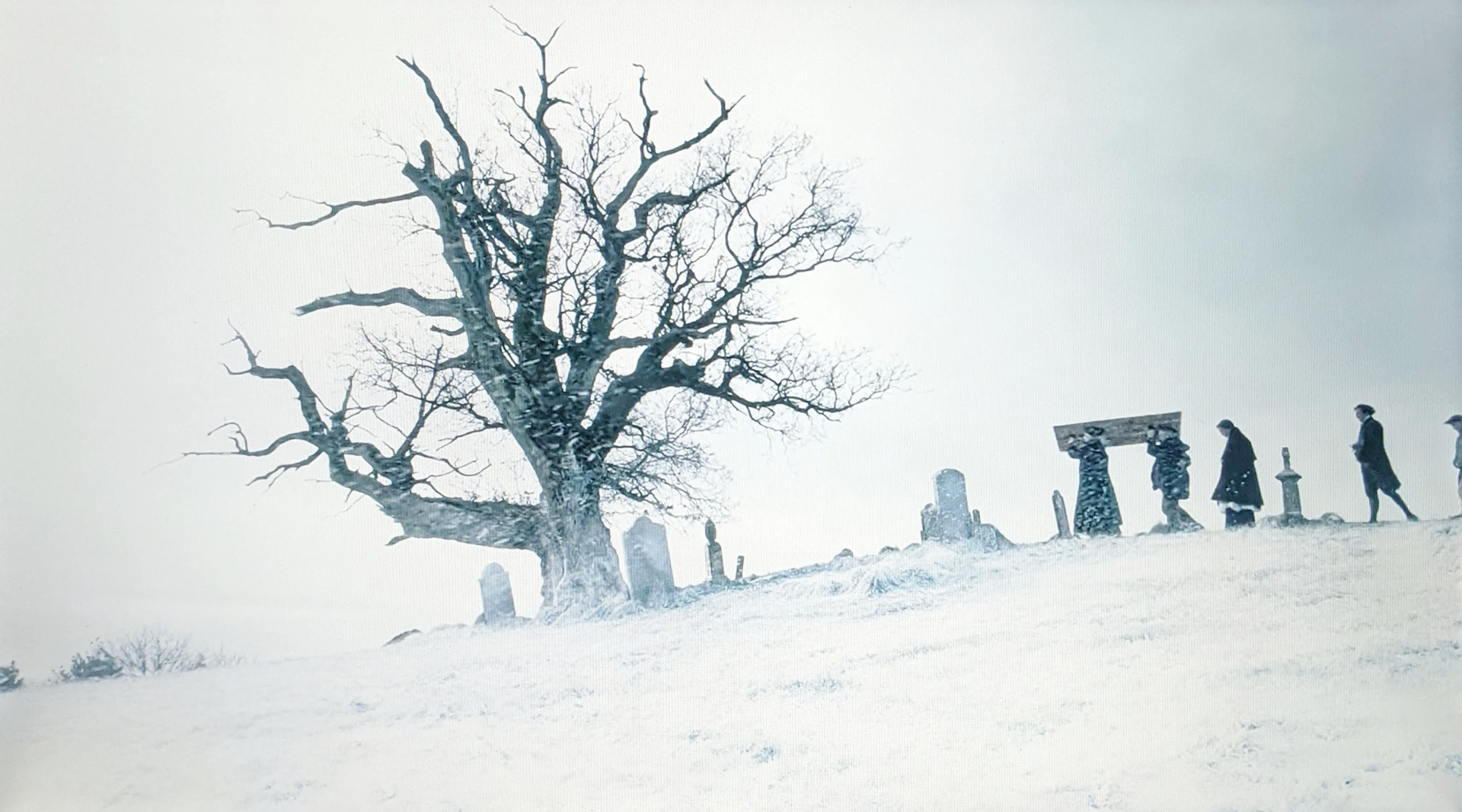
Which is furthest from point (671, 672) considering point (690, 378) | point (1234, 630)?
point (1234, 630)

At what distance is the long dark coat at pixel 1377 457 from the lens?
5.05m

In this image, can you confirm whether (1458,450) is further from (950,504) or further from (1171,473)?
(950,504)

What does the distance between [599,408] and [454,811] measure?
2023mm

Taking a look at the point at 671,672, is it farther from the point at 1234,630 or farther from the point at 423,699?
the point at 1234,630

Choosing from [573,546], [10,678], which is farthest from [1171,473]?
[10,678]

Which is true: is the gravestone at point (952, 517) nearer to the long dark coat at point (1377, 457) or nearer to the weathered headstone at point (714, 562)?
the weathered headstone at point (714, 562)

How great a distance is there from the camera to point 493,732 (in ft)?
15.6

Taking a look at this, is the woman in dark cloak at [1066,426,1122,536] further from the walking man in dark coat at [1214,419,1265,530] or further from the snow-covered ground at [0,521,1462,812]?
the walking man in dark coat at [1214,419,1265,530]

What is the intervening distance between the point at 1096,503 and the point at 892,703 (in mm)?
1622

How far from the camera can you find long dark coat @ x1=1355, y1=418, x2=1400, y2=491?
5047mm

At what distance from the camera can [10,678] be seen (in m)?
5.12

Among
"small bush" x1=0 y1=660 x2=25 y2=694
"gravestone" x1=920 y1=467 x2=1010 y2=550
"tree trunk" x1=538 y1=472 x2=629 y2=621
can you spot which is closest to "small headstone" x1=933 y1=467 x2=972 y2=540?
"gravestone" x1=920 y1=467 x2=1010 y2=550

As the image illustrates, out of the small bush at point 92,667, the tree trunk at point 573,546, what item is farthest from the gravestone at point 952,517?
the small bush at point 92,667

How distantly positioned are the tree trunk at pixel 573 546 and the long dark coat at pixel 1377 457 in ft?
12.0
